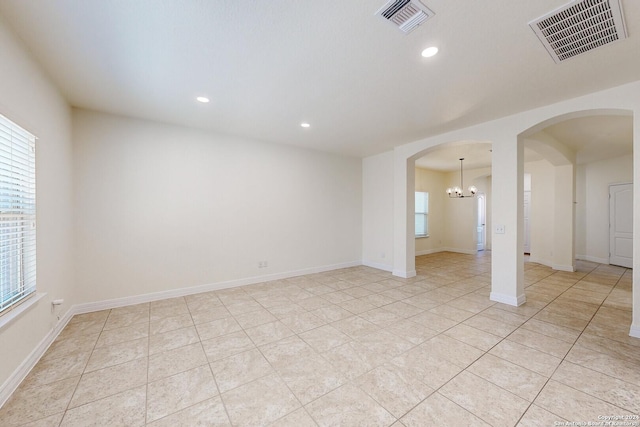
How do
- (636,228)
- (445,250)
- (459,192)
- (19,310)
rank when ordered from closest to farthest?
(19,310), (636,228), (459,192), (445,250)

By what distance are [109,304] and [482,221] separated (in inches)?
404

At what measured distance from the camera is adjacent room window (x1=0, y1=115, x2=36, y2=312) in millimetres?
1876

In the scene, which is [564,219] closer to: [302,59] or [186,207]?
[302,59]

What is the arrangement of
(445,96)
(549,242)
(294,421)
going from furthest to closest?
(549,242) → (445,96) → (294,421)

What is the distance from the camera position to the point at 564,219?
5680mm

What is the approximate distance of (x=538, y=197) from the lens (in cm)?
650

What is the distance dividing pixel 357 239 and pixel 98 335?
4905mm

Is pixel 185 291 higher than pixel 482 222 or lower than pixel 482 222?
lower

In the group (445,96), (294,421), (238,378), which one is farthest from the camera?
(445,96)

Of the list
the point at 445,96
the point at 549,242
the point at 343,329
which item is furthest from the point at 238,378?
the point at 549,242

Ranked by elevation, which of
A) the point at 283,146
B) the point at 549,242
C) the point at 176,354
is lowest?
the point at 176,354

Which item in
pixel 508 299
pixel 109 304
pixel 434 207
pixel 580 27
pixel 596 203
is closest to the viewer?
pixel 580 27

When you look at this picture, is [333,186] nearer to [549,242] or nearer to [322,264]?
[322,264]

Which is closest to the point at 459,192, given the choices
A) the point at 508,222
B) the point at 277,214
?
the point at 508,222
